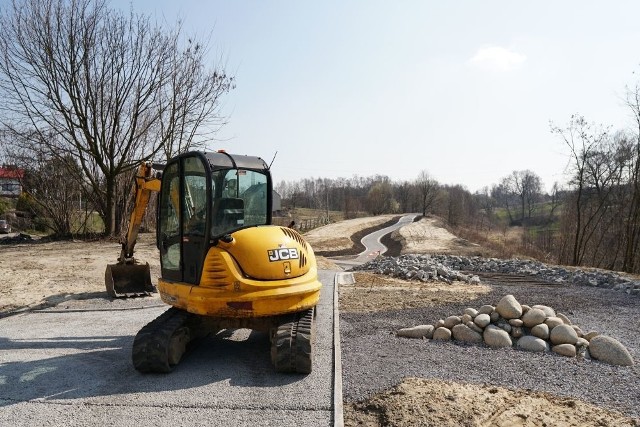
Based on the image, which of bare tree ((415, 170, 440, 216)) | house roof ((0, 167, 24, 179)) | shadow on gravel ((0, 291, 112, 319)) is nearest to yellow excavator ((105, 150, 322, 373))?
shadow on gravel ((0, 291, 112, 319))

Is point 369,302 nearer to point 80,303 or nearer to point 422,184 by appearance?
point 80,303

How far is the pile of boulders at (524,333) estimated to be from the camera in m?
6.33

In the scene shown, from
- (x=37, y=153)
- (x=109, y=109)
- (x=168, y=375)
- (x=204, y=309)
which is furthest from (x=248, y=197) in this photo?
(x=37, y=153)

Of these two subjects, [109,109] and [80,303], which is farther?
[109,109]

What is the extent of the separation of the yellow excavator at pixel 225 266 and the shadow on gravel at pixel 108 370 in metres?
0.23

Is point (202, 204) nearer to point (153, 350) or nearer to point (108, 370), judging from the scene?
point (153, 350)

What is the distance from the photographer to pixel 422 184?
83.1 metres

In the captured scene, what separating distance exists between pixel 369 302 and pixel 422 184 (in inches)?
2971

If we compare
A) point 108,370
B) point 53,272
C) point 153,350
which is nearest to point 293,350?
point 153,350

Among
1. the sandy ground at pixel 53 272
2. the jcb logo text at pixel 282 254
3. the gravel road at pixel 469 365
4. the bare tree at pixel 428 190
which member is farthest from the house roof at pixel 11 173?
the bare tree at pixel 428 190

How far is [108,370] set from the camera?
5.36m

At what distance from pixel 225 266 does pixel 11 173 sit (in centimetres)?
2093

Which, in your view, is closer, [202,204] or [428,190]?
[202,204]

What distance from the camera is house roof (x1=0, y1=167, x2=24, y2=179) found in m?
20.8
